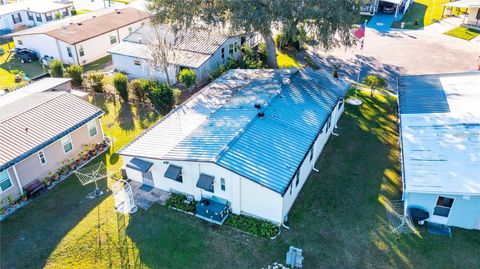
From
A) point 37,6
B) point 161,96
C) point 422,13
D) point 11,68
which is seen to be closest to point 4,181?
point 161,96

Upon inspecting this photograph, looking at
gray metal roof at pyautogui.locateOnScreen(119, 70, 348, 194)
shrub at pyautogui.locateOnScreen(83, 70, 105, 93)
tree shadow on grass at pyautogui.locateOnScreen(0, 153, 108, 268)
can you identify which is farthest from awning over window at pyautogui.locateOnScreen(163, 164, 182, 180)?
shrub at pyautogui.locateOnScreen(83, 70, 105, 93)

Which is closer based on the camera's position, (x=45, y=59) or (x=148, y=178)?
(x=148, y=178)

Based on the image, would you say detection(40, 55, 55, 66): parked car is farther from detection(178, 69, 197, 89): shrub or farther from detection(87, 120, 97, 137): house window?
detection(87, 120, 97, 137): house window

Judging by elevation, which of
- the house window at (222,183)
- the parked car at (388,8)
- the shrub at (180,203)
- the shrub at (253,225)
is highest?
the parked car at (388,8)

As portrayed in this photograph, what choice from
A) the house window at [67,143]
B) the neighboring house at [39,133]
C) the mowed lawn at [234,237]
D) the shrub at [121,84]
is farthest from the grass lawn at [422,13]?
the house window at [67,143]

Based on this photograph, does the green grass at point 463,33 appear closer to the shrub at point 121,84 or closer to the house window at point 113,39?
the shrub at point 121,84

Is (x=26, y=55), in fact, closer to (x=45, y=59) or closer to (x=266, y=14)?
(x=45, y=59)
